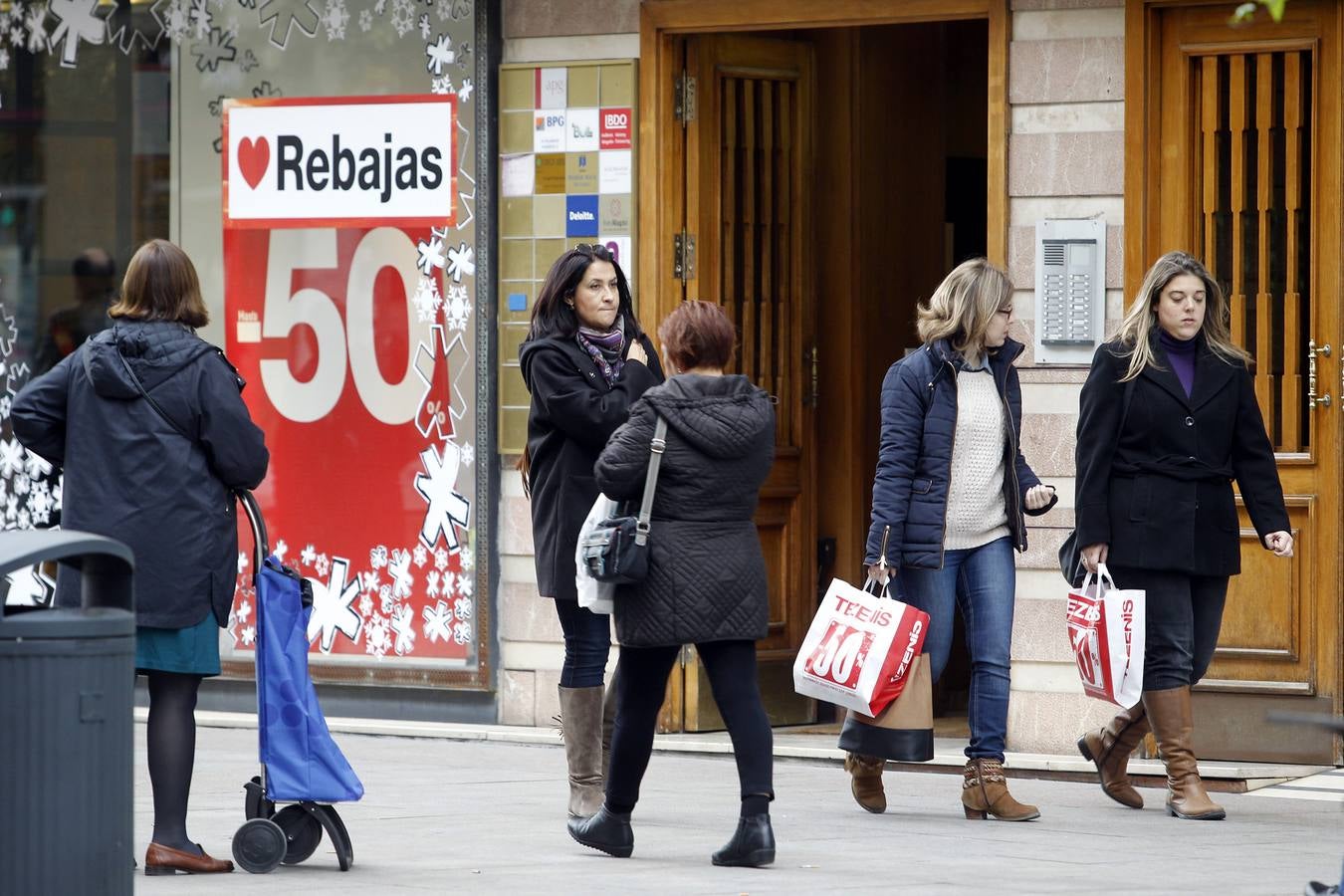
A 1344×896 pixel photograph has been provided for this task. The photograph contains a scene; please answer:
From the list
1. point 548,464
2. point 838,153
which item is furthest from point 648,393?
point 838,153

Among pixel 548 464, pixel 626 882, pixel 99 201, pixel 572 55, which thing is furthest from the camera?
pixel 99 201

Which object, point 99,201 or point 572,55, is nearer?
point 572,55

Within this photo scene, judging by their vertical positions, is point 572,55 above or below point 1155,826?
above

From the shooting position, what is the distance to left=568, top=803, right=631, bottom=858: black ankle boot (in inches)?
276

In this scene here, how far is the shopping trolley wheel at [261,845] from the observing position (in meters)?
6.75

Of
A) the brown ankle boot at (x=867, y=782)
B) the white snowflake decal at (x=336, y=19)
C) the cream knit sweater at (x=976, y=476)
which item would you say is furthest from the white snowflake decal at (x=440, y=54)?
the brown ankle boot at (x=867, y=782)

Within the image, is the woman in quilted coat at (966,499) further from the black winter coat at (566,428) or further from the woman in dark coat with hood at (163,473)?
the woman in dark coat with hood at (163,473)

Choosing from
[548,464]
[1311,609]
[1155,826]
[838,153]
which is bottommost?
[1155,826]

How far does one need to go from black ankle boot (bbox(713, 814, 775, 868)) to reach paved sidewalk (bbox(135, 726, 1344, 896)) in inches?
1.7

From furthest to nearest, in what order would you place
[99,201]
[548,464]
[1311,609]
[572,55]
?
[99,201]
[572,55]
[1311,609]
[548,464]

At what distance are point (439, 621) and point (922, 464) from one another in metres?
3.34

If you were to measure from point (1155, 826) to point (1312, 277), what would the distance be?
2528mm

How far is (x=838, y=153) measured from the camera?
10.9m

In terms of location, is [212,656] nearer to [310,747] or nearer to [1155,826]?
[310,747]
